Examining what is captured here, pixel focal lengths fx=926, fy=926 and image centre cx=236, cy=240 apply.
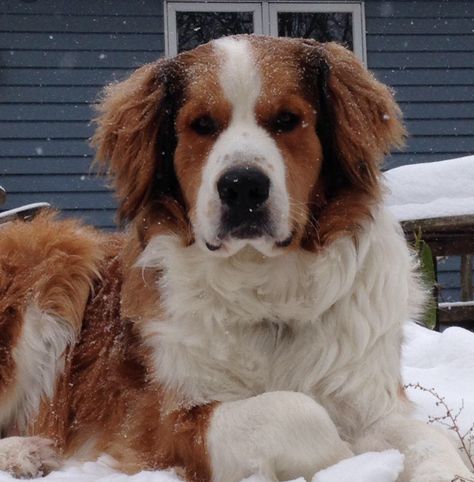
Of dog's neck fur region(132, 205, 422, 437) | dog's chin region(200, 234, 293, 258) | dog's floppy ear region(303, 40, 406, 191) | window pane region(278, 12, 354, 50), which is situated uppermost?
window pane region(278, 12, 354, 50)

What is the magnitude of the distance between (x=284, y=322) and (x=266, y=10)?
714 cm

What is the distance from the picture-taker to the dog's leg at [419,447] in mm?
2527

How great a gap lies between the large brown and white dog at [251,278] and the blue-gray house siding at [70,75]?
5.94 meters

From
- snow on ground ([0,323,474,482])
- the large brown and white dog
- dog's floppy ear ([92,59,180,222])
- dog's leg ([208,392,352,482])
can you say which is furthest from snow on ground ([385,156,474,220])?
dog's leg ([208,392,352,482])

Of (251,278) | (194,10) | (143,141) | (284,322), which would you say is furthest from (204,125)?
(194,10)

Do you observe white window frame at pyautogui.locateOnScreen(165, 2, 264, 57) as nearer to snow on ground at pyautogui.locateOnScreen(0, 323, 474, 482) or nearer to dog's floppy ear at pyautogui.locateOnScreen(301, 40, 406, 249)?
snow on ground at pyautogui.locateOnScreen(0, 323, 474, 482)

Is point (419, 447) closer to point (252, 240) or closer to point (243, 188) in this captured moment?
point (252, 240)

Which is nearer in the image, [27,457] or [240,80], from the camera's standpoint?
[240,80]

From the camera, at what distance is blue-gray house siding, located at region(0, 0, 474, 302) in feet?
30.3

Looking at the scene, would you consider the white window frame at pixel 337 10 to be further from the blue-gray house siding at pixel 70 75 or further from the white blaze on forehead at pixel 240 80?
the white blaze on forehead at pixel 240 80

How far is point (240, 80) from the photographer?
296cm

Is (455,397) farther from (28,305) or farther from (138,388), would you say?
(28,305)

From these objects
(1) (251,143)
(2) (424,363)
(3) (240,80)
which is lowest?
(2) (424,363)

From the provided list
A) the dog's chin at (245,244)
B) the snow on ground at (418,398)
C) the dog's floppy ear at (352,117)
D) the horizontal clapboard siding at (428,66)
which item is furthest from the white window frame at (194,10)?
the dog's chin at (245,244)
